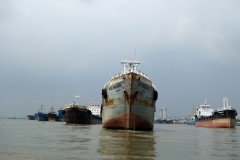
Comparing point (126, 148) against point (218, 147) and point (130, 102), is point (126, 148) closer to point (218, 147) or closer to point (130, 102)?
point (218, 147)

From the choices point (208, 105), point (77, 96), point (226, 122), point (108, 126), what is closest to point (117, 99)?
point (108, 126)

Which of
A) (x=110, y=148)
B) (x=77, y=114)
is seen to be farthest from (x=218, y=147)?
(x=77, y=114)

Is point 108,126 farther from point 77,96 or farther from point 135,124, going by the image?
point 77,96

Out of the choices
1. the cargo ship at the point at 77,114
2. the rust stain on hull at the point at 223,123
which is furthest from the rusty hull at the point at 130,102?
the cargo ship at the point at 77,114

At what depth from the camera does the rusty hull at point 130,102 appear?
24.7m

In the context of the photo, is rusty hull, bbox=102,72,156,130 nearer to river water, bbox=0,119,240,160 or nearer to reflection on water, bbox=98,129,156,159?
river water, bbox=0,119,240,160

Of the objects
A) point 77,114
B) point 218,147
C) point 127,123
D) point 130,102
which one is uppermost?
point 130,102

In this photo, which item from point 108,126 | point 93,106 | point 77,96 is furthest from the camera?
point 93,106

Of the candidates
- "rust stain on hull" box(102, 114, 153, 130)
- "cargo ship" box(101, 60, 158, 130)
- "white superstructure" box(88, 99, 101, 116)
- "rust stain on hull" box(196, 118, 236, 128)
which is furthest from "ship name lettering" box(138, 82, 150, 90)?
"white superstructure" box(88, 99, 101, 116)

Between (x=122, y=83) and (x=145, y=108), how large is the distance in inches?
139

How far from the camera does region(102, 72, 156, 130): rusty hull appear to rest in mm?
24719

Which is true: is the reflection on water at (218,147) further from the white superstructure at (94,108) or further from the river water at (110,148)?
the white superstructure at (94,108)

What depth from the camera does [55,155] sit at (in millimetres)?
8672

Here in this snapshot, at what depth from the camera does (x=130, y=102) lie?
970 inches
